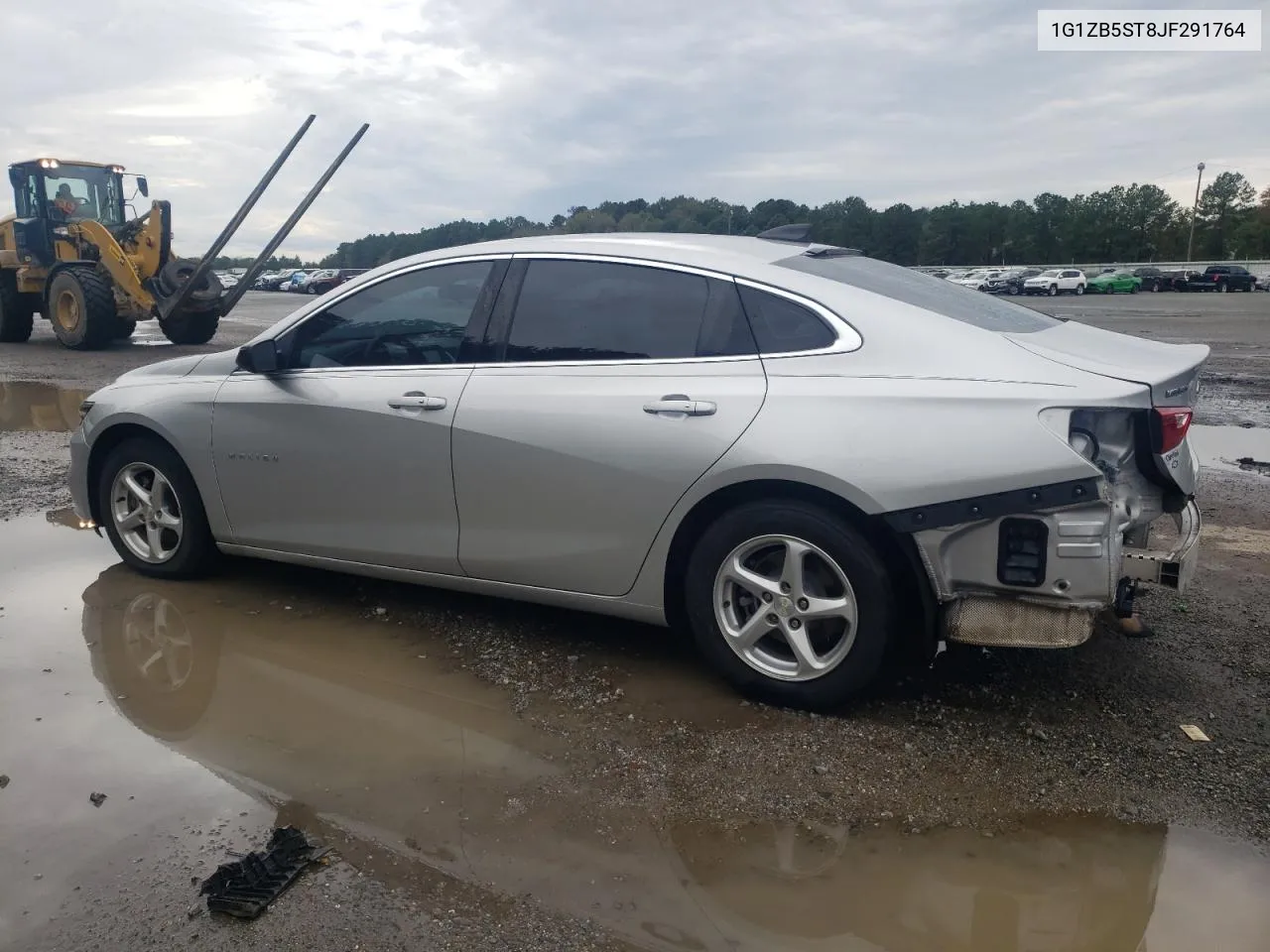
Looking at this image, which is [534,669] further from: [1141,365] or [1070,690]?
[1141,365]

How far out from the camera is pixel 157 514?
5.06 meters

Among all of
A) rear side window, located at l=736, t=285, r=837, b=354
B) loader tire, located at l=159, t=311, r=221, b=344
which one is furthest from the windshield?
rear side window, located at l=736, t=285, r=837, b=354

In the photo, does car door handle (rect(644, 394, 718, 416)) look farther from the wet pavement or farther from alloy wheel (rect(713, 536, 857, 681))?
the wet pavement

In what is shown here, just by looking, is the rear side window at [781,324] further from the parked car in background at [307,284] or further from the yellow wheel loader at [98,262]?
the parked car in background at [307,284]

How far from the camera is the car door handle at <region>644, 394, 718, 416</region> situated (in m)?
3.66

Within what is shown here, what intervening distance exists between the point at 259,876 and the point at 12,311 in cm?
2048

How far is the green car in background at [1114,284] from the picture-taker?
53.9 meters

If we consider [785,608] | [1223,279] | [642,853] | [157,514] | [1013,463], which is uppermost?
[1223,279]

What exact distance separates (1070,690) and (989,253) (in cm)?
10385

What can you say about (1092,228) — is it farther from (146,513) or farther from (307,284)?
(146,513)

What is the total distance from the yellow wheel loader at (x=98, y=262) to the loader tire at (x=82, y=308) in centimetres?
2

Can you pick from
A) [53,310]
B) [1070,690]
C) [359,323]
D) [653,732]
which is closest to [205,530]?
[359,323]

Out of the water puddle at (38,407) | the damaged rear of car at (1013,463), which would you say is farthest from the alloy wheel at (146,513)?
the water puddle at (38,407)

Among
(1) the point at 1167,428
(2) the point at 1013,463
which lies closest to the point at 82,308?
(2) the point at 1013,463
